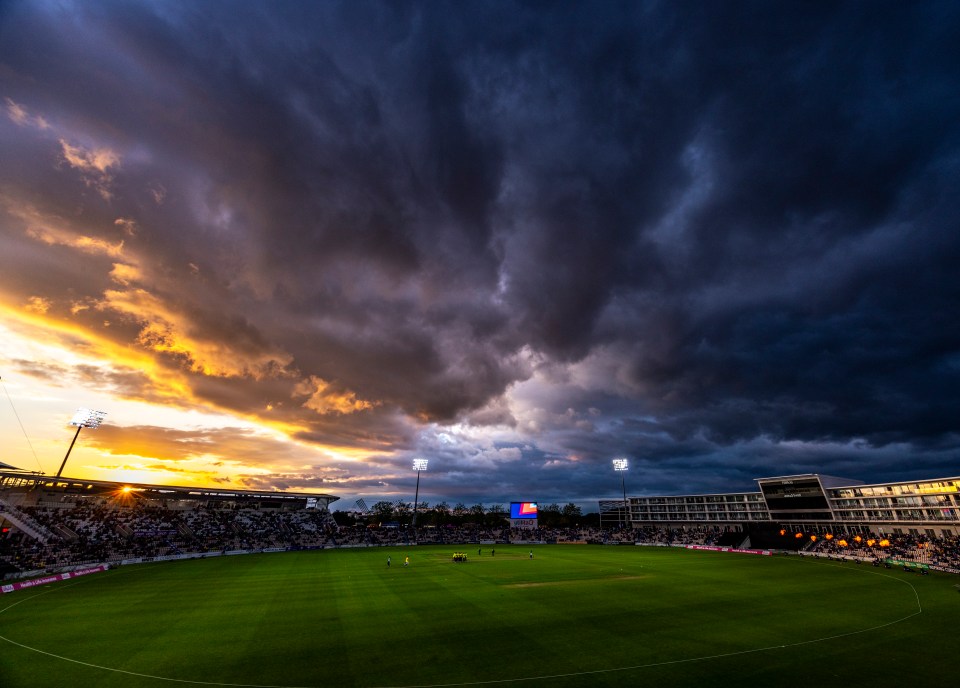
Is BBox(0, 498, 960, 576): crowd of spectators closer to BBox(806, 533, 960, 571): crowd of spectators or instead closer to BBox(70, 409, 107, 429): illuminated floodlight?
BBox(806, 533, 960, 571): crowd of spectators

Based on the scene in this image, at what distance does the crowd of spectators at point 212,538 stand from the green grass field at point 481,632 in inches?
742

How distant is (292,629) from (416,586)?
54.0ft

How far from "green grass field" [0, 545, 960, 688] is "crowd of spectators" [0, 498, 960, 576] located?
1886 cm

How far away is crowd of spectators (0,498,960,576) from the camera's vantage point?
5219 centimetres

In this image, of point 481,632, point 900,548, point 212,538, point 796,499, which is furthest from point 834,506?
point 212,538

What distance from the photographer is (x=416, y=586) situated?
3750cm

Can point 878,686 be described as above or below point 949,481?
below

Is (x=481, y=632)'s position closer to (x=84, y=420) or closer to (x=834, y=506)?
(x=84, y=420)

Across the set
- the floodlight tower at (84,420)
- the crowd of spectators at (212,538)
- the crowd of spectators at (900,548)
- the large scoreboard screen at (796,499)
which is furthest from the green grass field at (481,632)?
the large scoreboard screen at (796,499)

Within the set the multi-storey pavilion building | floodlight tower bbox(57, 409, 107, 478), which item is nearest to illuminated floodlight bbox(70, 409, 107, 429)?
floodlight tower bbox(57, 409, 107, 478)

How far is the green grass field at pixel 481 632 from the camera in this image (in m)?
16.9

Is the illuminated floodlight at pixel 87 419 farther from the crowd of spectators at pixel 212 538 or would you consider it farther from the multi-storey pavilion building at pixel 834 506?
the multi-storey pavilion building at pixel 834 506

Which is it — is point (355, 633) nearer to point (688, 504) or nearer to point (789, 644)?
point (789, 644)

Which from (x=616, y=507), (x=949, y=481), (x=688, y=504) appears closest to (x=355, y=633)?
(x=949, y=481)
